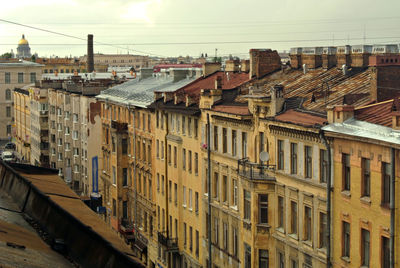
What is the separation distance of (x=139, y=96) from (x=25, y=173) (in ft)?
144

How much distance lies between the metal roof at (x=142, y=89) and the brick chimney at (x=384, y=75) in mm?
20109

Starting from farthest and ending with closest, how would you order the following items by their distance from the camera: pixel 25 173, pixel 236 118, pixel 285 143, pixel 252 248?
1. pixel 236 118
2. pixel 252 248
3. pixel 285 143
4. pixel 25 173

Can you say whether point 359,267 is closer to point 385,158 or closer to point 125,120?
point 385,158

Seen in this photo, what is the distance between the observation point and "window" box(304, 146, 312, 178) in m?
31.4

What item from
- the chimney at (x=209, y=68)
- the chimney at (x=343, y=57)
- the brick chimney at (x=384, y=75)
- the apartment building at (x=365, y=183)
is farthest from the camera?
the chimney at (x=209, y=68)

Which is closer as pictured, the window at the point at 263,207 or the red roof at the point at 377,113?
the red roof at the point at 377,113

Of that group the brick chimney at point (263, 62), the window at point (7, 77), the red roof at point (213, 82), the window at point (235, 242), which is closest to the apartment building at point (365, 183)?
the window at point (235, 242)

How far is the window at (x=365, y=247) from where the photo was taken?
27.0 m

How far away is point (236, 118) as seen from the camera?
127 ft

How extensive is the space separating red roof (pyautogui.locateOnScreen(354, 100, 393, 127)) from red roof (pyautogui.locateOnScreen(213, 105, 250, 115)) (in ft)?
28.0

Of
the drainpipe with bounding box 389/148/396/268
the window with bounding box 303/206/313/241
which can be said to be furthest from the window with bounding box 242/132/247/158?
the drainpipe with bounding box 389/148/396/268

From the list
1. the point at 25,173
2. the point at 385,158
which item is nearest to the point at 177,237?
the point at 385,158

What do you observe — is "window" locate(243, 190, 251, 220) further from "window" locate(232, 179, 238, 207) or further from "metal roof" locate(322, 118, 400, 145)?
"metal roof" locate(322, 118, 400, 145)

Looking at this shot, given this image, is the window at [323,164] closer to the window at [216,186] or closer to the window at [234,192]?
the window at [234,192]
